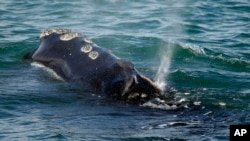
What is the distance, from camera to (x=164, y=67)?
1628cm

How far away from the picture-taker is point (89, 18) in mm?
23859

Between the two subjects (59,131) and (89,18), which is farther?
(89,18)

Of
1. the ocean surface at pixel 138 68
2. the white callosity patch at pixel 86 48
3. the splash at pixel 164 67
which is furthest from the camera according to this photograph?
the splash at pixel 164 67

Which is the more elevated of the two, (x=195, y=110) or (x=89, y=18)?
(x=89, y=18)

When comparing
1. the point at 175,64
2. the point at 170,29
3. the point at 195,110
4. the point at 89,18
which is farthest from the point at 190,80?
the point at 89,18

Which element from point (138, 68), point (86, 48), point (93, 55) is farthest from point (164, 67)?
point (93, 55)

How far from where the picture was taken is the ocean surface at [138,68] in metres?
10.9

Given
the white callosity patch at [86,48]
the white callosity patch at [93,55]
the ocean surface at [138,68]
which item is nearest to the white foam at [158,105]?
the ocean surface at [138,68]

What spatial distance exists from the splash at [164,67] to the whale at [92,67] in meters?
1.21

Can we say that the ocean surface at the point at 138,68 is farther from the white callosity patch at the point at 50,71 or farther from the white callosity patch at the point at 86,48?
the white callosity patch at the point at 86,48

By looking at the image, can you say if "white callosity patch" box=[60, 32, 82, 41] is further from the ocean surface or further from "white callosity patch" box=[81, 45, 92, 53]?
the ocean surface

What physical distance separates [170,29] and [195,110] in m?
10.5

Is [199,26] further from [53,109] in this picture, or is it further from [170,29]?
[53,109]

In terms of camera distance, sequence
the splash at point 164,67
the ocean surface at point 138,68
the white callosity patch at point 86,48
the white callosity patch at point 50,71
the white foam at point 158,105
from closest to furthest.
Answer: the ocean surface at point 138,68, the white foam at point 158,105, the white callosity patch at point 86,48, the white callosity patch at point 50,71, the splash at point 164,67
